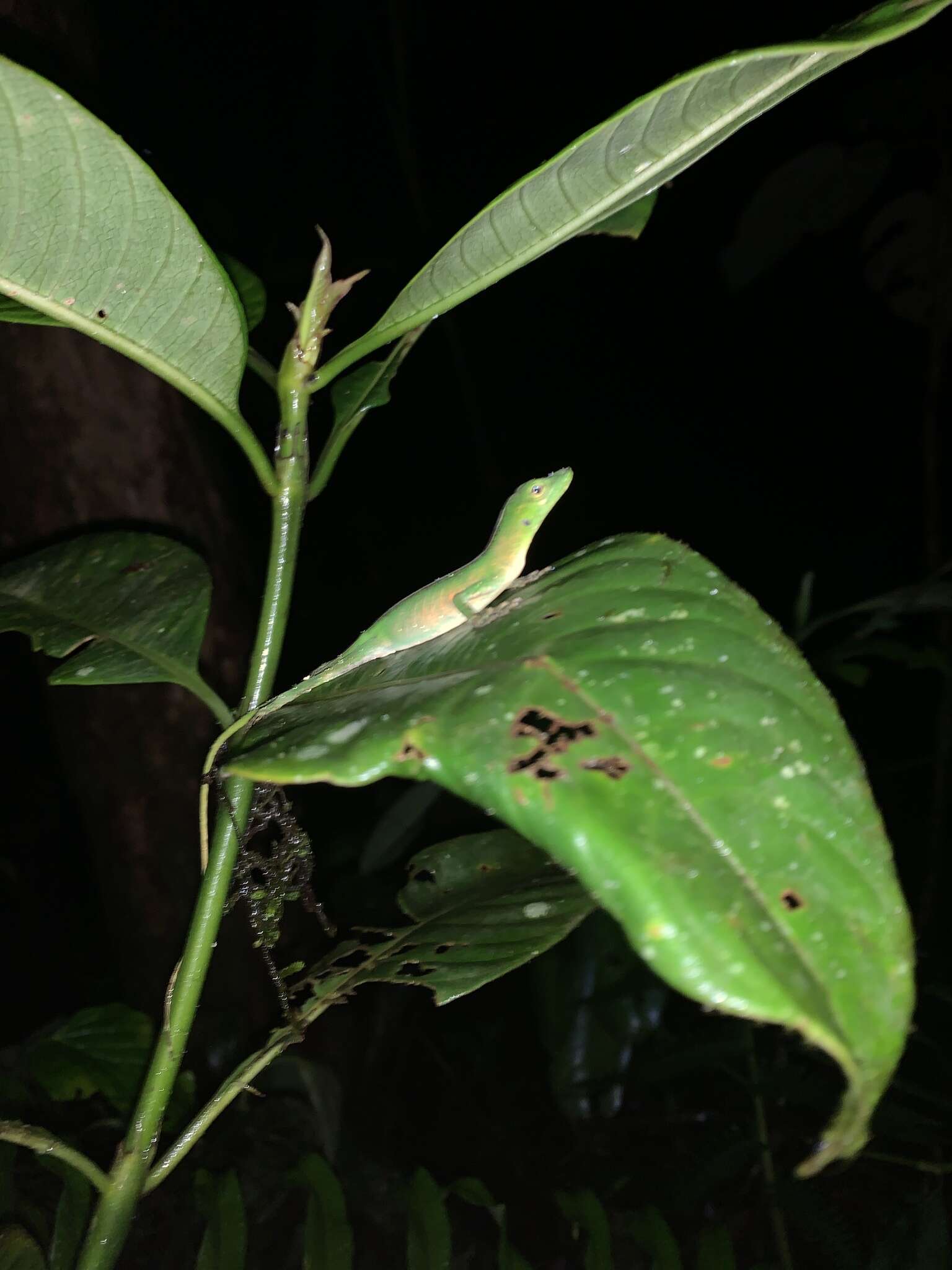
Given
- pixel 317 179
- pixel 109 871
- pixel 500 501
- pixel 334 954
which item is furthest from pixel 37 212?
pixel 317 179

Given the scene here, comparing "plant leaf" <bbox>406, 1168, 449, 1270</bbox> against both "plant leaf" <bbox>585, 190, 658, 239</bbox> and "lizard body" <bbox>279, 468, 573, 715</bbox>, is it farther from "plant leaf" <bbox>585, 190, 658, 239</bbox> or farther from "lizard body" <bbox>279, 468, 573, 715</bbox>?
"plant leaf" <bbox>585, 190, 658, 239</bbox>

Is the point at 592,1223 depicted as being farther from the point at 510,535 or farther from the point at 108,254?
the point at 108,254

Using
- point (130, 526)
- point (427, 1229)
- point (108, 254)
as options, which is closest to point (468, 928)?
point (427, 1229)

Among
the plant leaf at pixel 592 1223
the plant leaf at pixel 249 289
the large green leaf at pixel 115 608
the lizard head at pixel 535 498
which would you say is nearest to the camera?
the large green leaf at pixel 115 608

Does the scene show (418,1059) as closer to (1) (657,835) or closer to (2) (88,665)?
(2) (88,665)

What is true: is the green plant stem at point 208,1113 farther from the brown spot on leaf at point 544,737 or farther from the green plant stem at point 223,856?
the brown spot on leaf at point 544,737

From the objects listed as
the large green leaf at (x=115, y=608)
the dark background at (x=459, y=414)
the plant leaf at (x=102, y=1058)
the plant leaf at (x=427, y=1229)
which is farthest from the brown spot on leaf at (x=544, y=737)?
the plant leaf at (x=102, y=1058)

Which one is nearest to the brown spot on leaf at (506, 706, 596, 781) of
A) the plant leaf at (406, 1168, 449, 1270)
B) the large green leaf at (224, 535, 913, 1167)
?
the large green leaf at (224, 535, 913, 1167)
